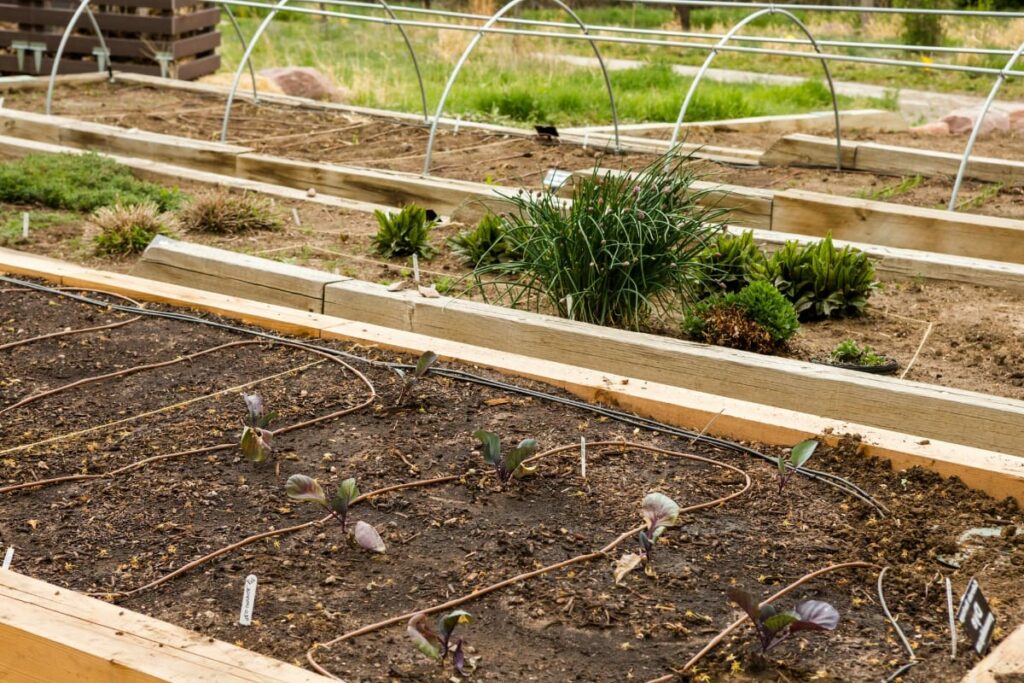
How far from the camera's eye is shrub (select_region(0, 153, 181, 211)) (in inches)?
249

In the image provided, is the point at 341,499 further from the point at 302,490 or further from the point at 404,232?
the point at 404,232

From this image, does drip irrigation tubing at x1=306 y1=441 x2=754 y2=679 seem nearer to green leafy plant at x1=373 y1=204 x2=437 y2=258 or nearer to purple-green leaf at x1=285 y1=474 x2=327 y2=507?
purple-green leaf at x1=285 y1=474 x2=327 y2=507

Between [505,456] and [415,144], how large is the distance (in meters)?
5.85

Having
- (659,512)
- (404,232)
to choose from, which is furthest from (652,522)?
(404,232)

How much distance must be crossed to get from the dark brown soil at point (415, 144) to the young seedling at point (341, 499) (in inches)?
155

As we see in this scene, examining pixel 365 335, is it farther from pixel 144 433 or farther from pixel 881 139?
pixel 881 139

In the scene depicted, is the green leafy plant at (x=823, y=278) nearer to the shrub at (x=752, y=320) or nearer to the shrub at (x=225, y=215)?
the shrub at (x=752, y=320)

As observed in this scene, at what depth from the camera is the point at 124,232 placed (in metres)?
5.58

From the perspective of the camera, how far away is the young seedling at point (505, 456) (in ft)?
9.49

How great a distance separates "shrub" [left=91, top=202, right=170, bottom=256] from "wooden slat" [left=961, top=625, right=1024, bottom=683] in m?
4.35

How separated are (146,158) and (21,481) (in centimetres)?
521

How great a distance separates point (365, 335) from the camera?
155 inches

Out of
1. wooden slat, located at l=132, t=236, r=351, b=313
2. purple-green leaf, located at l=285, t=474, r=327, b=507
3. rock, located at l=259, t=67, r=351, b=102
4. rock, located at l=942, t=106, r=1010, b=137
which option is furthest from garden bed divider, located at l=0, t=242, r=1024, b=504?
rock, located at l=259, t=67, r=351, b=102

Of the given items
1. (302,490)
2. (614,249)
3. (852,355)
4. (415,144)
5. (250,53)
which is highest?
(250,53)
